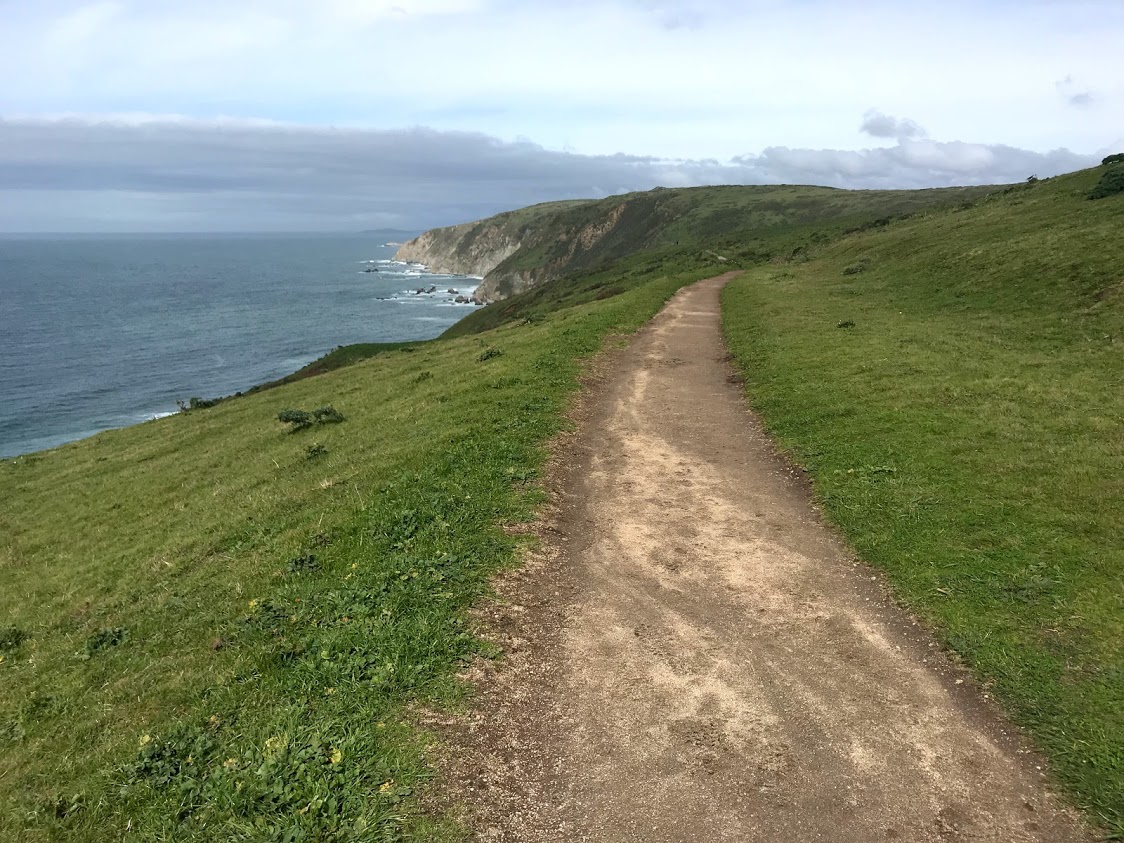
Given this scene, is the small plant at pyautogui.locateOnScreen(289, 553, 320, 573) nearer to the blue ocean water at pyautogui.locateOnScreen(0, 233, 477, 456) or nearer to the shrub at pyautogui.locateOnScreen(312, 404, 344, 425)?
the shrub at pyautogui.locateOnScreen(312, 404, 344, 425)

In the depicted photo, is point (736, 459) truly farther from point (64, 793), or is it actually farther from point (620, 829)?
point (64, 793)

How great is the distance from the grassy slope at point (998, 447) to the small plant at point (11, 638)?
17.7 m

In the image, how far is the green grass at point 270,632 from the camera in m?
6.85

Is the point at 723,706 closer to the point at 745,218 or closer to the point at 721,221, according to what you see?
the point at 745,218

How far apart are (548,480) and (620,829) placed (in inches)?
369

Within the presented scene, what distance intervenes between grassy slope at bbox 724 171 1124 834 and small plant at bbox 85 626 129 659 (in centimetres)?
1392

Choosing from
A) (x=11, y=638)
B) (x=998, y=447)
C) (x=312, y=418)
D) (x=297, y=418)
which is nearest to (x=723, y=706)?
(x=998, y=447)

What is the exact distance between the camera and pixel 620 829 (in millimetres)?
6406

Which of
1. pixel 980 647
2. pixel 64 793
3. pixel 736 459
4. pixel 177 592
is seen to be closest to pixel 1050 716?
pixel 980 647

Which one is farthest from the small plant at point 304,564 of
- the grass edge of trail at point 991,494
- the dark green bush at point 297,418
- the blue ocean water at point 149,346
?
the blue ocean water at point 149,346

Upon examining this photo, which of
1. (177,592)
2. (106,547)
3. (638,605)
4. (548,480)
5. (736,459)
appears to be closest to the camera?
(638,605)

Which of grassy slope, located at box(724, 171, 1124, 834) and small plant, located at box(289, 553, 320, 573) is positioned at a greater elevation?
grassy slope, located at box(724, 171, 1124, 834)

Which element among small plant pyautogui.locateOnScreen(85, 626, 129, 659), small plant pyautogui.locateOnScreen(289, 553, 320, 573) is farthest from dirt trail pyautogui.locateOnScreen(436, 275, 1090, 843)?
small plant pyautogui.locateOnScreen(85, 626, 129, 659)

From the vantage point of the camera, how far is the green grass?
6.85 m
